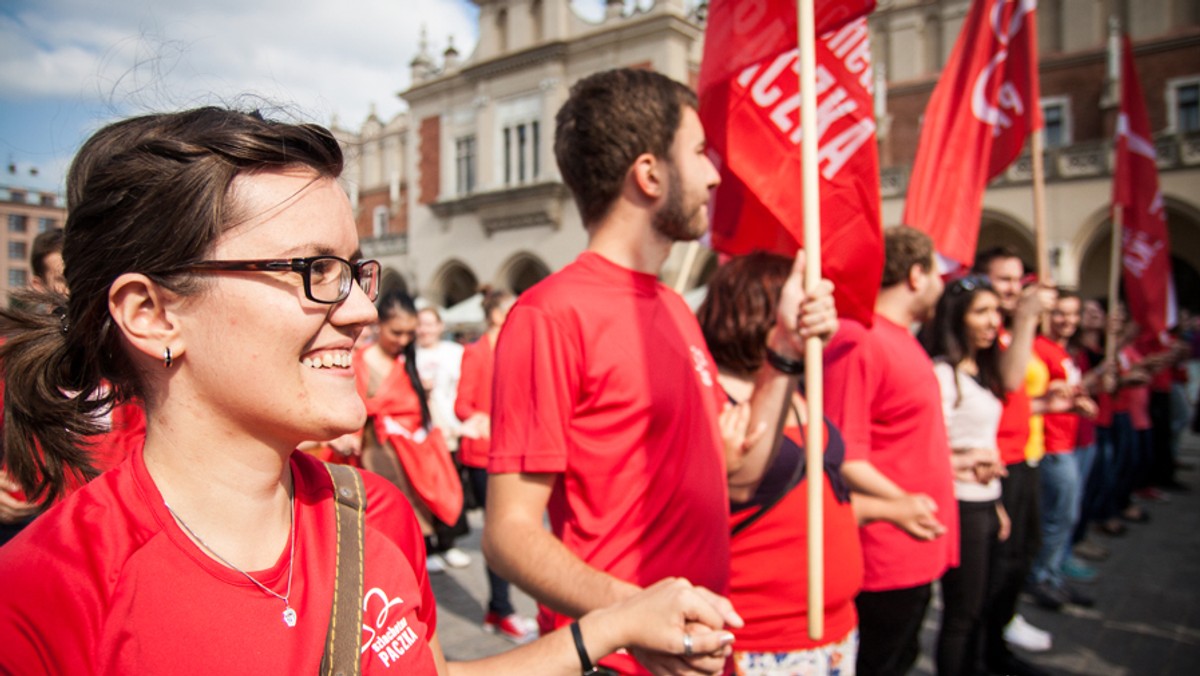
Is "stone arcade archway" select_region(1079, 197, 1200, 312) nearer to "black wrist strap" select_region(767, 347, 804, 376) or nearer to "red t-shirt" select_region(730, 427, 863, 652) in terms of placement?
"red t-shirt" select_region(730, 427, 863, 652)

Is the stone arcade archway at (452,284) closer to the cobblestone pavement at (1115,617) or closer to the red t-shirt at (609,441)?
the cobblestone pavement at (1115,617)

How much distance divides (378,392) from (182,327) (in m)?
3.11

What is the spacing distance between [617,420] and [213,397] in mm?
872

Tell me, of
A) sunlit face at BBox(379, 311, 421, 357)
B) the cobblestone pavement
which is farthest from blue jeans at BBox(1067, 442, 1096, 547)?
sunlit face at BBox(379, 311, 421, 357)

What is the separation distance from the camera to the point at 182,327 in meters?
1.02

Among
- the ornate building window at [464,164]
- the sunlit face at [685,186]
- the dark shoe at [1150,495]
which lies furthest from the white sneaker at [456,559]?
the ornate building window at [464,164]

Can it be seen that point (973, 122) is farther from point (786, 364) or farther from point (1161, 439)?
point (1161, 439)

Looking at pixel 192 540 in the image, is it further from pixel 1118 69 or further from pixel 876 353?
pixel 1118 69

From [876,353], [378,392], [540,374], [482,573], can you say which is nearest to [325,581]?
[540,374]

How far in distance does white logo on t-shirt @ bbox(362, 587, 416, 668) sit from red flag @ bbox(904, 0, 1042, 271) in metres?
Result: 3.53

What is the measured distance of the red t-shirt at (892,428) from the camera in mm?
2629

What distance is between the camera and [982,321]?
3.54 metres

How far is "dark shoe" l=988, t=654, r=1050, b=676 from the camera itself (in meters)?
3.62

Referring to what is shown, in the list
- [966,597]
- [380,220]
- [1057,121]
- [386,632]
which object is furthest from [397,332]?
[380,220]
